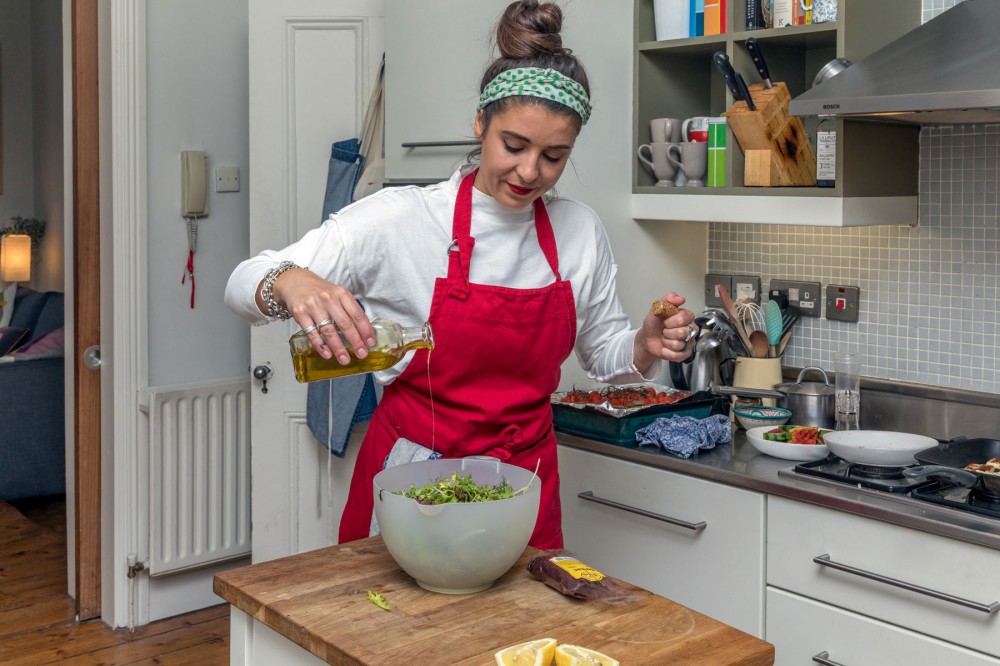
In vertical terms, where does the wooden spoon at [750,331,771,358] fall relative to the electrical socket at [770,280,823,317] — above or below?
below

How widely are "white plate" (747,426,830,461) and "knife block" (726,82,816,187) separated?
63 cm

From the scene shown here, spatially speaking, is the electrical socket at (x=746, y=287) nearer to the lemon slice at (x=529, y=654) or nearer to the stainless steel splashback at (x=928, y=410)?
the stainless steel splashback at (x=928, y=410)

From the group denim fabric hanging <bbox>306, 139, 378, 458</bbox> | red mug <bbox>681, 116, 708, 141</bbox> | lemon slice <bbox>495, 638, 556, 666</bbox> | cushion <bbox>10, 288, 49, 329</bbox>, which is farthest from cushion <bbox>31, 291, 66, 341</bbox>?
lemon slice <bbox>495, 638, 556, 666</bbox>

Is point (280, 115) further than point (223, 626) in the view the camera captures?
No

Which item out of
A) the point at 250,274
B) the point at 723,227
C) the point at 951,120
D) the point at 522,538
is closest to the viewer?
the point at 522,538

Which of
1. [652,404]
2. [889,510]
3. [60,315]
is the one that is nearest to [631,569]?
[652,404]

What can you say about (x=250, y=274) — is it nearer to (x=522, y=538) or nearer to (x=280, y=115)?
(x=522, y=538)

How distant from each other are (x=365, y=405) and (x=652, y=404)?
92cm

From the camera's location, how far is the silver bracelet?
156 centimetres

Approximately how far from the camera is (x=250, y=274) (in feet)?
5.29


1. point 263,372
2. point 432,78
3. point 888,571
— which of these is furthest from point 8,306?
point 888,571

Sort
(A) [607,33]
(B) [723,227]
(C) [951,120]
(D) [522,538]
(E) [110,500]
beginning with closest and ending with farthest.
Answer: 1. (D) [522,538]
2. (C) [951,120]
3. (A) [607,33]
4. (B) [723,227]
5. (E) [110,500]

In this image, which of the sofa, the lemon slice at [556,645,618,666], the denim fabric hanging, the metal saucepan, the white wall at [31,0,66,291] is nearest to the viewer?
the lemon slice at [556,645,618,666]

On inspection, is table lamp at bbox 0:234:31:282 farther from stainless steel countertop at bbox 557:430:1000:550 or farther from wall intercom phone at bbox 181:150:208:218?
stainless steel countertop at bbox 557:430:1000:550
